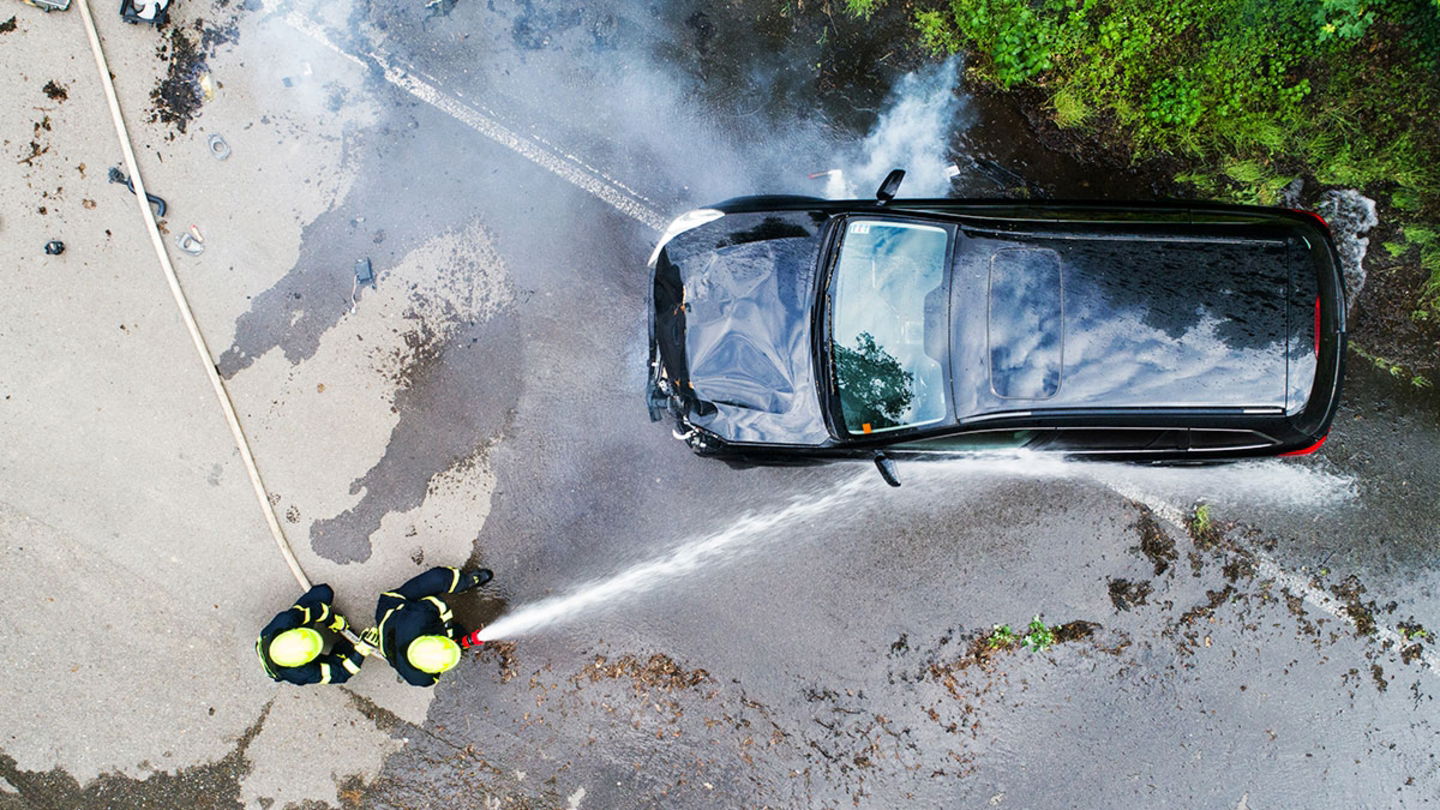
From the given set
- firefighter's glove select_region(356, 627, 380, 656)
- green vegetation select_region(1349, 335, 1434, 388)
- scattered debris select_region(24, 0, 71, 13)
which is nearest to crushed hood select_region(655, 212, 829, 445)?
firefighter's glove select_region(356, 627, 380, 656)

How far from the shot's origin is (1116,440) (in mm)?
4637

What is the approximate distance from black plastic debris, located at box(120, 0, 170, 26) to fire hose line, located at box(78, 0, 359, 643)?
24 cm

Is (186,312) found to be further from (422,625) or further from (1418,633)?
(1418,633)

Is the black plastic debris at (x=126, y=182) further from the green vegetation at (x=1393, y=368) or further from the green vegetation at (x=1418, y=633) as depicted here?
the green vegetation at (x=1418, y=633)

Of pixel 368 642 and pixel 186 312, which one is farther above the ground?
pixel 186 312

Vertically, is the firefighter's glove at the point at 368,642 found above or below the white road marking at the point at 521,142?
below

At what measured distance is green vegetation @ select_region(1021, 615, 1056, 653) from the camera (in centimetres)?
546

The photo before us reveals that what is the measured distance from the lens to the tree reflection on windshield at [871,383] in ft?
14.9

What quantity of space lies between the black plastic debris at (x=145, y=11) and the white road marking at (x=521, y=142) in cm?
84

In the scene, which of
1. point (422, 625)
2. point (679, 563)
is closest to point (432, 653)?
point (422, 625)

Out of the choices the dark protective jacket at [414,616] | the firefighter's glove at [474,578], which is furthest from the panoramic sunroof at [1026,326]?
the dark protective jacket at [414,616]

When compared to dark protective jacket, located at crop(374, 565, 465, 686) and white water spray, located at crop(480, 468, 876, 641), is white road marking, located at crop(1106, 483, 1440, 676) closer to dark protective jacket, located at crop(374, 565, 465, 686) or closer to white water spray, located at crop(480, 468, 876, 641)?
white water spray, located at crop(480, 468, 876, 641)

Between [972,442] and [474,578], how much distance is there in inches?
140

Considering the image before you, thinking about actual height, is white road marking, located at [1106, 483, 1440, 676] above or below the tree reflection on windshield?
below
